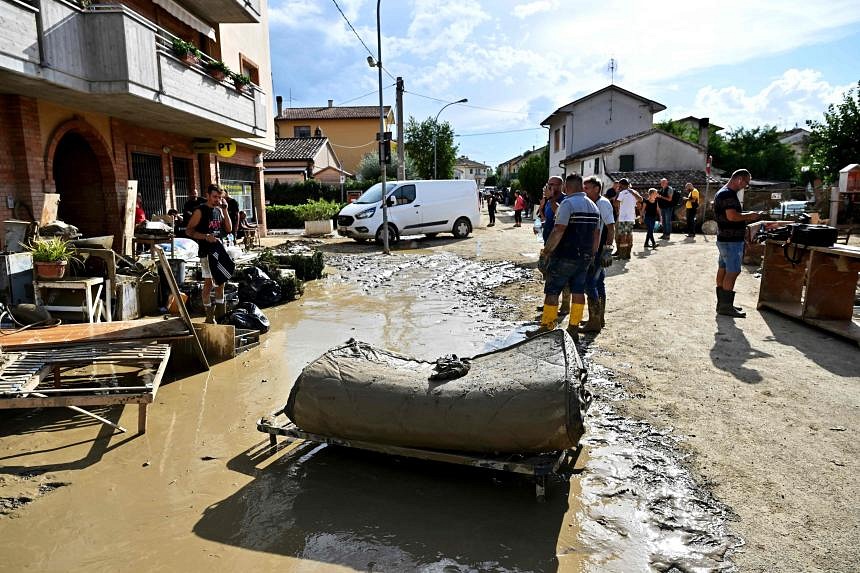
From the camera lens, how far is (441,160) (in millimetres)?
49156

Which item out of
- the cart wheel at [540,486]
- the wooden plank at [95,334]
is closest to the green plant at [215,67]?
the wooden plank at [95,334]

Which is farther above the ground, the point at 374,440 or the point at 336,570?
the point at 374,440

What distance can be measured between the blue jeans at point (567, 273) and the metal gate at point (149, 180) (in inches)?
397

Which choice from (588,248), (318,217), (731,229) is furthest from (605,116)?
(588,248)

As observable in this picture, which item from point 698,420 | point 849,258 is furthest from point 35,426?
point 849,258

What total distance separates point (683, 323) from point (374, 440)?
17.2 feet

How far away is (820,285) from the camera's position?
6.85 m

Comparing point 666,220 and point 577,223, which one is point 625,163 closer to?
point 666,220

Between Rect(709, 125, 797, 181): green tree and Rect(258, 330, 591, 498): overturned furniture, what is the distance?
156 feet

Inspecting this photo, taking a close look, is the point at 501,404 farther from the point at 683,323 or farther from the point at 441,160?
the point at 441,160

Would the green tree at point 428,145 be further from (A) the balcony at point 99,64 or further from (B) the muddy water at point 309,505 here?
(B) the muddy water at point 309,505

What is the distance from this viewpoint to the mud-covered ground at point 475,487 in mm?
2871

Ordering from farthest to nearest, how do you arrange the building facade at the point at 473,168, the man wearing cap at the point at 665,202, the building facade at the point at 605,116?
the building facade at the point at 473,168
the building facade at the point at 605,116
the man wearing cap at the point at 665,202

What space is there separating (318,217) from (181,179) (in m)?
8.86
